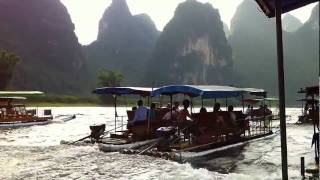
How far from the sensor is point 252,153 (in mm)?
17297

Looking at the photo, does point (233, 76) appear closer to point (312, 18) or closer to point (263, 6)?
point (312, 18)

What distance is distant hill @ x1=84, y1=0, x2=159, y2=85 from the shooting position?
18450cm

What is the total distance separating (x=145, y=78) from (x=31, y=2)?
180 feet

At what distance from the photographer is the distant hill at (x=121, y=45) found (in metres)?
184

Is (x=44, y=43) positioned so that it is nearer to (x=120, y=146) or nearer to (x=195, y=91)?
(x=120, y=146)

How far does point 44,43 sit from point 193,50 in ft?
212

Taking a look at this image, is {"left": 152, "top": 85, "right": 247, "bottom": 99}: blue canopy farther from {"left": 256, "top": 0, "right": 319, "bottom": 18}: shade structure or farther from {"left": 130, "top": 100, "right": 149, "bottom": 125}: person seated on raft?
{"left": 256, "top": 0, "right": 319, "bottom": 18}: shade structure

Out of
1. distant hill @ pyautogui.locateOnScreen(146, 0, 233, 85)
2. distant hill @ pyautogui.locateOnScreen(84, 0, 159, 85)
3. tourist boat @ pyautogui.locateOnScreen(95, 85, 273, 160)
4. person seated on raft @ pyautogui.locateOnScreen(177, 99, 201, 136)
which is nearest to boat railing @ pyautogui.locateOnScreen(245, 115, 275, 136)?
tourist boat @ pyautogui.locateOnScreen(95, 85, 273, 160)

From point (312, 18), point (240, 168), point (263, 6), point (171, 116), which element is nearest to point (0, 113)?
point (171, 116)

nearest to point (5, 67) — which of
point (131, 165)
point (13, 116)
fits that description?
point (13, 116)

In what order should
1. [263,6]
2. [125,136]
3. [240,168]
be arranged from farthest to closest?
[125,136], [240,168], [263,6]

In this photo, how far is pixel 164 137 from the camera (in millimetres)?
15438

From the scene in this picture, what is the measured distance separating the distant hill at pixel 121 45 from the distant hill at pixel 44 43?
26969mm

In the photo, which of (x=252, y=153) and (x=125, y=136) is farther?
(x=125, y=136)
